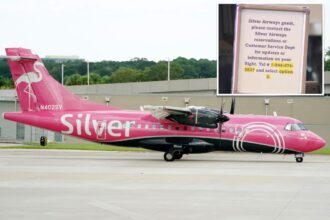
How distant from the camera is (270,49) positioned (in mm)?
42938

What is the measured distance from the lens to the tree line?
11425 cm

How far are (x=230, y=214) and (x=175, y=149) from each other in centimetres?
1791

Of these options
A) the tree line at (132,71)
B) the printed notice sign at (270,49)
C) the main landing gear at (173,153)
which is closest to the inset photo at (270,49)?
the printed notice sign at (270,49)

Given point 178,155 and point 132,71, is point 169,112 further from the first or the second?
point 132,71

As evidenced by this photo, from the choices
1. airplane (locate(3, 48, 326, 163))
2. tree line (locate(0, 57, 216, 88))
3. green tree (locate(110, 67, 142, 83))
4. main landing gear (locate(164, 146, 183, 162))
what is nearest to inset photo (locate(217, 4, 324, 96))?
airplane (locate(3, 48, 326, 163))

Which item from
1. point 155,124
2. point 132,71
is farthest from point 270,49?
point 132,71

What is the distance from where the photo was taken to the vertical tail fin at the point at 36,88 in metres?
34.0

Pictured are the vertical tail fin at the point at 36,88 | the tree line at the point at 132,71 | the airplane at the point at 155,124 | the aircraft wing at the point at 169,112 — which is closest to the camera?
the aircraft wing at the point at 169,112

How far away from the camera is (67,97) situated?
112ft

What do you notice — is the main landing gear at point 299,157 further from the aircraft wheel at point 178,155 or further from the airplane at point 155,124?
the aircraft wheel at point 178,155

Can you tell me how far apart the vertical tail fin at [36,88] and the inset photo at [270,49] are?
40.6 ft

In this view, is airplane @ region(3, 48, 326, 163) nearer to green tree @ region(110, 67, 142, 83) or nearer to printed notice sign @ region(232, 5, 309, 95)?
printed notice sign @ region(232, 5, 309, 95)

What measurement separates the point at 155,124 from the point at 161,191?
14085 millimetres

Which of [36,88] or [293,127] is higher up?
[36,88]
